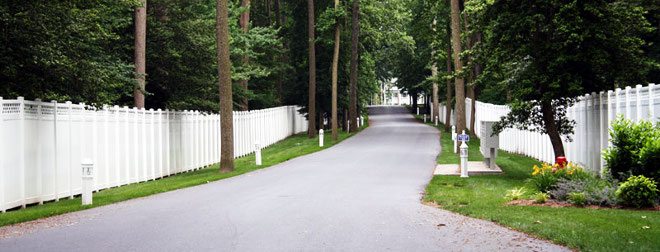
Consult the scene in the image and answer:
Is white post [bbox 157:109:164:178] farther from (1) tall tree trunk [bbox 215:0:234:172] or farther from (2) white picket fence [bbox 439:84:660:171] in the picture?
(2) white picket fence [bbox 439:84:660:171]

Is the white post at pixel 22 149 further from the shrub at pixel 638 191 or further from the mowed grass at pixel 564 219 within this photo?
the shrub at pixel 638 191

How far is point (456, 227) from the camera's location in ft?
32.4

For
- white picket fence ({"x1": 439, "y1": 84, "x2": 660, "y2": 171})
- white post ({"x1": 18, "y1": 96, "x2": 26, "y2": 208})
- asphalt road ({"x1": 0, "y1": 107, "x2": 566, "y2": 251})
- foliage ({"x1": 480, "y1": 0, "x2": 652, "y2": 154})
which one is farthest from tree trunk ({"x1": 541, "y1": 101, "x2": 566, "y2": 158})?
white post ({"x1": 18, "y1": 96, "x2": 26, "y2": 208})

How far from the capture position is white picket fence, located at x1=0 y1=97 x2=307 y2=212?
43.5 ft

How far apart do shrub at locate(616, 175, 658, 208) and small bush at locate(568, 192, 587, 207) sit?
2.09ft

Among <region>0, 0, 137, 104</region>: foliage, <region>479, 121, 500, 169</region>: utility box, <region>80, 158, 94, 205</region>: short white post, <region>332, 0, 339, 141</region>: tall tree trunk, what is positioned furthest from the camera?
<region>332, 0, 339, 141</region>: tall tree trunk

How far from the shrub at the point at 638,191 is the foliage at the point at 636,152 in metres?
0.33

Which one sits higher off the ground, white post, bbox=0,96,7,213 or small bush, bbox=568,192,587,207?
white post, bbox=0,96,7,213

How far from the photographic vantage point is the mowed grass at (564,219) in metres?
8.18

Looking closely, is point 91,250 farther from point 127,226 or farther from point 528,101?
point 528,101

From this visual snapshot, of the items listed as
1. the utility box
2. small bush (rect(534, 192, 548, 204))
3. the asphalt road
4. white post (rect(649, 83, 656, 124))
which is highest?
white post (rect(649, 83, 656, 124))

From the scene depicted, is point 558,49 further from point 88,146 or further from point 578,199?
point 88,146

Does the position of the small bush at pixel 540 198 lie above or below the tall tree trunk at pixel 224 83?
below

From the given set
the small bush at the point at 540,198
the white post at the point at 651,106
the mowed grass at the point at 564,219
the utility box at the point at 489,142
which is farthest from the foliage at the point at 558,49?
the small bush at the point at 540,198
